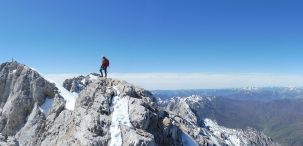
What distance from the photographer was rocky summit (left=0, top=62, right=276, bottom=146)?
3591 centimetres

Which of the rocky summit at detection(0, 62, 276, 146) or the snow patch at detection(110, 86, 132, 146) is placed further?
the rocky summit at detection(0, 62, 276, 146)

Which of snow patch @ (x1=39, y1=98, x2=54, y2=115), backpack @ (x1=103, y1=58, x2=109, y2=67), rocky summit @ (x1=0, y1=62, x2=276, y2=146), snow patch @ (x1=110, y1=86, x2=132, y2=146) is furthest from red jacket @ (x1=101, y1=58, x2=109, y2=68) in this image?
snow patch @ (x1=39, y1=98, x2=54, y2=115)

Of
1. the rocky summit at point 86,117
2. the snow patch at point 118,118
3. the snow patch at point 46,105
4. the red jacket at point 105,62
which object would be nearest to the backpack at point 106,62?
the red jacket at point 105,62

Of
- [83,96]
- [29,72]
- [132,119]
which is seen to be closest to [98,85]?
[83,96]

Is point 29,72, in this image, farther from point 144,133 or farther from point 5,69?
point 144,133

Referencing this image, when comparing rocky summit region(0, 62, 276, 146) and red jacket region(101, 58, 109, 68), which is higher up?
red jacket region(101, 58, 109, 68)

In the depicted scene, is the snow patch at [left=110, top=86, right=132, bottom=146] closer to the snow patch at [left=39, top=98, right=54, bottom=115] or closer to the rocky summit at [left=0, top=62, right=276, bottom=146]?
the rocky summit at [left=0, top=62, right=276, bottom=146]

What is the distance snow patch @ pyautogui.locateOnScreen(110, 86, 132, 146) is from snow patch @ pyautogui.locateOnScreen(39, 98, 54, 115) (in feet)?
57.0

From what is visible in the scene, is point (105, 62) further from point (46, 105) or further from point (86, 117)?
point (86, 117)

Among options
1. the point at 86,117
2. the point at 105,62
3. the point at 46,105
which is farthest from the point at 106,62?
the point at 86,117

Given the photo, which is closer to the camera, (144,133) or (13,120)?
(144,133)

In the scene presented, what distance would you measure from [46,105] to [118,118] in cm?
2454

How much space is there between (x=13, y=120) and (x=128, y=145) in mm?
31244

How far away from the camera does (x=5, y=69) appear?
2876 inches
